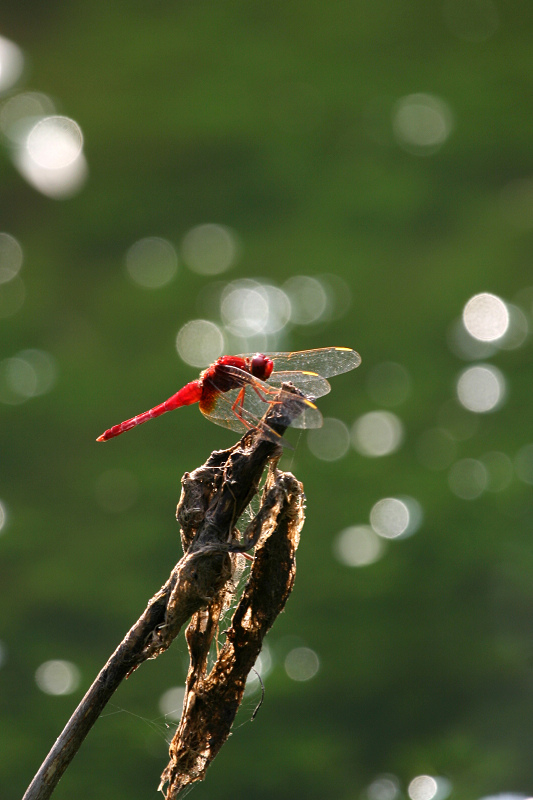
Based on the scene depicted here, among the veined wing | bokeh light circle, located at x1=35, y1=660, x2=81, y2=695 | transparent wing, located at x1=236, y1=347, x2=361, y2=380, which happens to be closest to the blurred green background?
bokeh light circle, located at x1=35, y1=660, x2=81, y2=695

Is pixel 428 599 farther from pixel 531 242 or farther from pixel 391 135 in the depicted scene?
pixel 391 135

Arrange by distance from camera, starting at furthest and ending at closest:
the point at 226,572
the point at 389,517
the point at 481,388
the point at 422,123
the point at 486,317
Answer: the point at 422,123 < the point at 486,317 < the point at 481,388 < the point at 389,517 < the point at 226,572

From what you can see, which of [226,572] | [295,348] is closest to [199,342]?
[295,348]

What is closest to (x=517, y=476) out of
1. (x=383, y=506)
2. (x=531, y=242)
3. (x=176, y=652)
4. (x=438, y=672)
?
(x=383, y=506)

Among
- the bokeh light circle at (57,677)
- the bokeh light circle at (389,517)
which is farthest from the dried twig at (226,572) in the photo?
the bokeh light circle at (389,517)

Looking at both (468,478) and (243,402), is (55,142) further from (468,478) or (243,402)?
(468,478)
